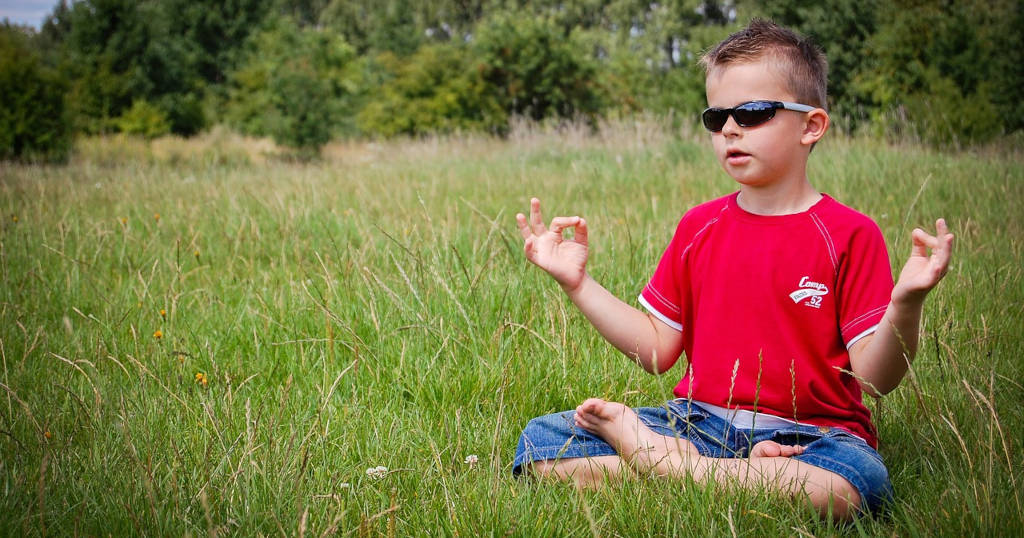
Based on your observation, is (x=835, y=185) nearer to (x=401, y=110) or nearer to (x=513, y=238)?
(x=513, y=238)

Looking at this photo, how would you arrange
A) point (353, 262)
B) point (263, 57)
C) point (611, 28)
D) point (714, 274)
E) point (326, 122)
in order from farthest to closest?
point (611, 28)
point (263, 57)
point (326, 122)
point (353, 262)
point (714, 274)

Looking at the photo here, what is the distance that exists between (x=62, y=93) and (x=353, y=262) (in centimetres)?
1402

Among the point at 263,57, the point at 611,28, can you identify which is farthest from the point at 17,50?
the point at 611,28

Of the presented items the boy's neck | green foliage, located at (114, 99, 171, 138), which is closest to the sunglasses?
the boy's neck

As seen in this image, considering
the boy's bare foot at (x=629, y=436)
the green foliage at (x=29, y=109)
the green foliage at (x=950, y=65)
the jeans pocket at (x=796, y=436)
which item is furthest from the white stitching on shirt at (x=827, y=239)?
the green foliage at (x=29, y=109)

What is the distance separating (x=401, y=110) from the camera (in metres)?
17.5

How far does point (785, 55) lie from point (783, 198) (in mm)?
326

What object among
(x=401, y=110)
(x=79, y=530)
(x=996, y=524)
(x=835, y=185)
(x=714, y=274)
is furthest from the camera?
(x=401, y=110)

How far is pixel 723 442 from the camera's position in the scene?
5.65 ft

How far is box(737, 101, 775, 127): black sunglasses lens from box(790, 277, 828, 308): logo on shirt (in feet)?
1.21

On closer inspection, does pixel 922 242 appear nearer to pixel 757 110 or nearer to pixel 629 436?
pixel 757 110

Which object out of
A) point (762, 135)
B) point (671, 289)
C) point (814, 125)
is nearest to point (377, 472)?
point (671, 289)

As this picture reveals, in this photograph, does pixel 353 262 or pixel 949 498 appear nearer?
pixel 949 498

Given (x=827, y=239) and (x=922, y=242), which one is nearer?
(x=922, y=242)
